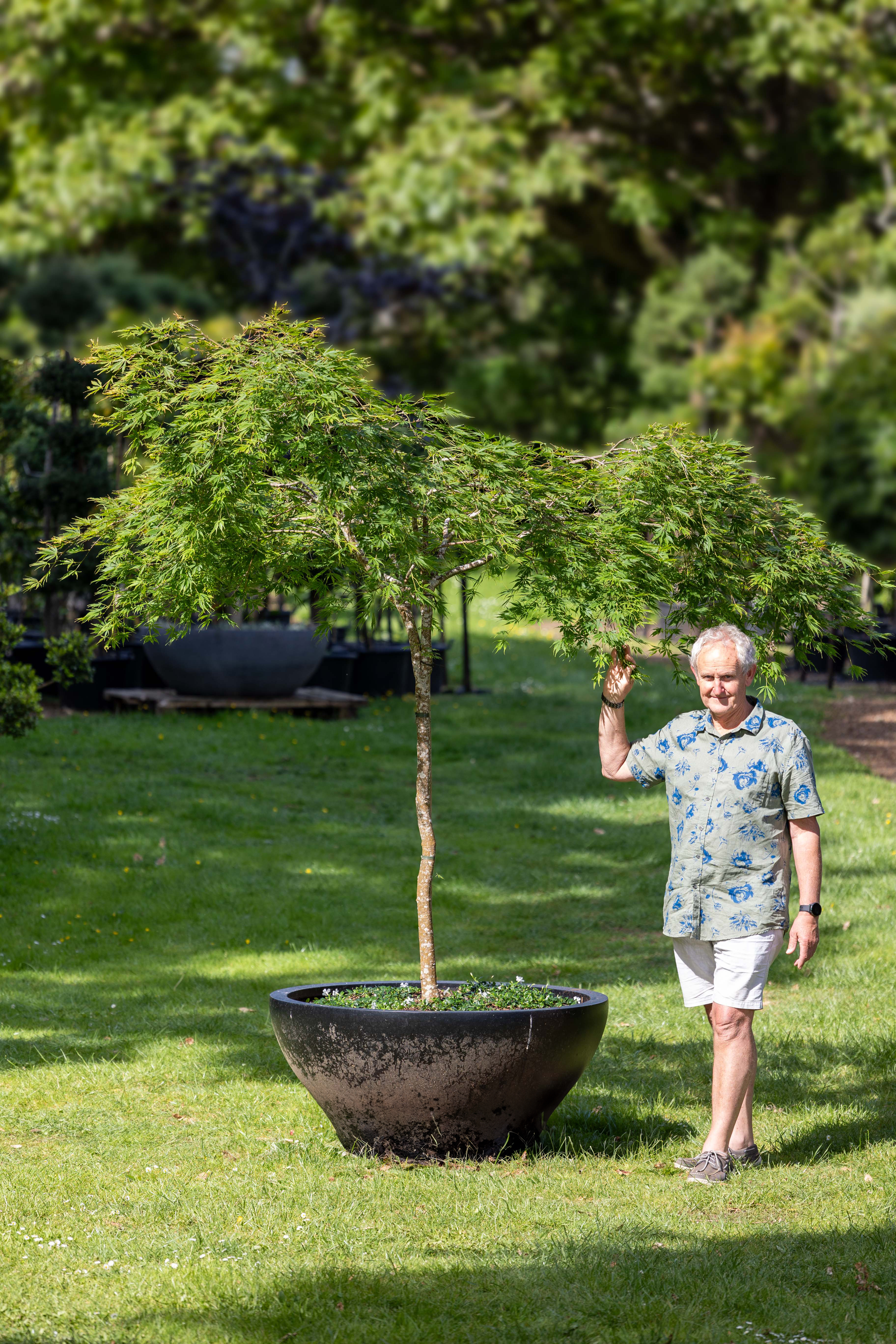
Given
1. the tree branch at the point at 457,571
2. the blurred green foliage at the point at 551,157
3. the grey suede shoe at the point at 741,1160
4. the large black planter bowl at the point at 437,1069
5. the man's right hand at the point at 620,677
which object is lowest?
the grey suede shoe at the point at 741,1160

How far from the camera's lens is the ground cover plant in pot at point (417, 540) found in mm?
4586

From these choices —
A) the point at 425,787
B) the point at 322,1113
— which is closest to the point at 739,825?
the point at 425,787

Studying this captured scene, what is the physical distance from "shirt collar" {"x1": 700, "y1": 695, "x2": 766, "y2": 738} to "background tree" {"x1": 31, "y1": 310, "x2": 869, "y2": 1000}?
0.21 meters

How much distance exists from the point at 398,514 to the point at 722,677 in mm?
1102

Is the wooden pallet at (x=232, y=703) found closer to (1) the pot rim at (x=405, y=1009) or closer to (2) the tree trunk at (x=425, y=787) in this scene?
(1) the pot rim at (x=405, y=1009)

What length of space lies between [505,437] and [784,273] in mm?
23048

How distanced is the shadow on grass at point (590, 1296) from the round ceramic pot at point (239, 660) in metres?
10.9

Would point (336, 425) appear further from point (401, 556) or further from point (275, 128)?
point (275, 128)

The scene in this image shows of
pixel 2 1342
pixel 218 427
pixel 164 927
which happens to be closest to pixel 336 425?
pixel 218 427

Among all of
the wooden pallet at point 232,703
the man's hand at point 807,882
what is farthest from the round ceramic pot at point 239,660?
the man's hand at point 807,882

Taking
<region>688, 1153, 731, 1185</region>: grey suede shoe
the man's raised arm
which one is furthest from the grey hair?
<region>688, 1153, 731, 1185</region>: grey suede shoe

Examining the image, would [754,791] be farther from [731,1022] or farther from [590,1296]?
[590,1296]

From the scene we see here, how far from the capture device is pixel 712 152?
2738 cm

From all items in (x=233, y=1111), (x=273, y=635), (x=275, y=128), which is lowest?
(x=233, y=1111)
